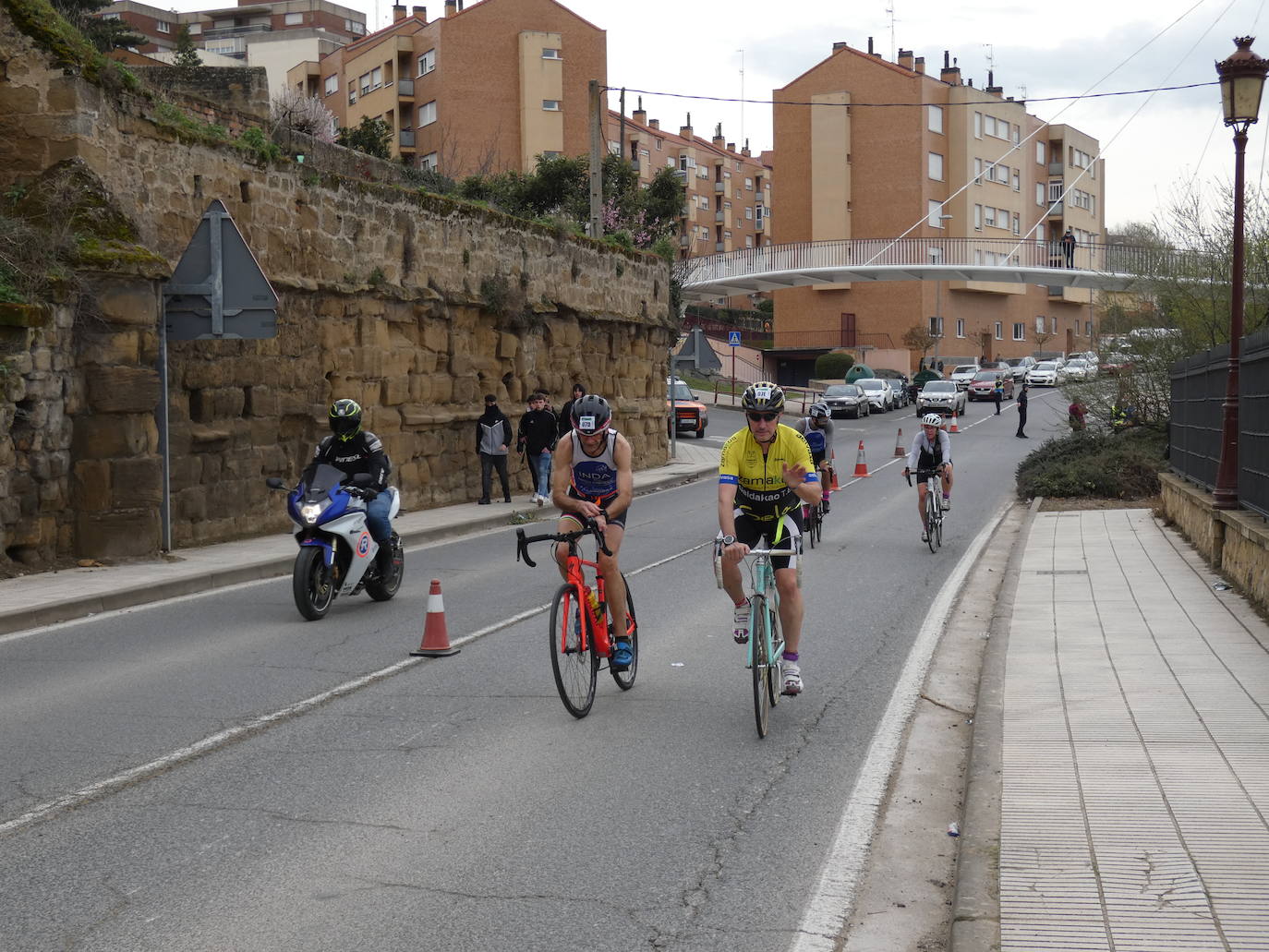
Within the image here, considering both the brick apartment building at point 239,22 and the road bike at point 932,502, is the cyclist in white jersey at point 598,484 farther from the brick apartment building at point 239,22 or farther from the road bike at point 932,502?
the brick apartment building at point 239,22

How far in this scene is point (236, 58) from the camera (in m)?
79.8

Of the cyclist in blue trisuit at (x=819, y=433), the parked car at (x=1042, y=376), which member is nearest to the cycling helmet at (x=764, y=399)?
the cyclist in blue trisuit at (x=819, y=433)

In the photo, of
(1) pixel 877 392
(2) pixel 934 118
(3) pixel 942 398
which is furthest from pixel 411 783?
(2) pixel 934 118

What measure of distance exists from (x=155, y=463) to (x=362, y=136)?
31.5 meters

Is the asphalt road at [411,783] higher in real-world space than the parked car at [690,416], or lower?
lower

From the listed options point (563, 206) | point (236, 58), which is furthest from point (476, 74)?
point (236, 58)

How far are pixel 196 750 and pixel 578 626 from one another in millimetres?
2007

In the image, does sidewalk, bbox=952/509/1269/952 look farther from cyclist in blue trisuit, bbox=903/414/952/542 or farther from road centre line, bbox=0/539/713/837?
cyclist in blue trisuit, bbox=903/414/952/542

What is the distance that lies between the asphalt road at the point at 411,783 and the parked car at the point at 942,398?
3944 centimetres

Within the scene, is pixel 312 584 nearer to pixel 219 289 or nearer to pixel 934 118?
pixel 219 289

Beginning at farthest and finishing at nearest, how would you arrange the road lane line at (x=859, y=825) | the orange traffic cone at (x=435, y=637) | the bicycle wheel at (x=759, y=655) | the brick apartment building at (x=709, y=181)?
the brick apartment building at (x=709, y=181) < the orange traffic cone at (x=435, y=637) < the bicycle wheel at (x=759, y=655) < the road lane line at (x=859, y=825)

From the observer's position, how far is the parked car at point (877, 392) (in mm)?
53375

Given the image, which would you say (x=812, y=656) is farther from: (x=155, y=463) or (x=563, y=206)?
(x=563, y=206)

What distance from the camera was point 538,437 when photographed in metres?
21.0
